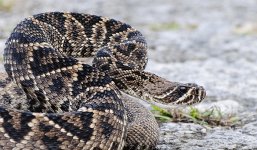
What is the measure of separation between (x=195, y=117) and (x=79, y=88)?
201 centimetres

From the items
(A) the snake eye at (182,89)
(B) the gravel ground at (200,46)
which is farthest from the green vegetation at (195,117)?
(A) the snake eye at (182,89)

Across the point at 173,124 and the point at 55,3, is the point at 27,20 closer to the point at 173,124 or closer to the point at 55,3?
the point at 173,124

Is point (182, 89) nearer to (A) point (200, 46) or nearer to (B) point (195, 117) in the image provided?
(B) point (195, 117)

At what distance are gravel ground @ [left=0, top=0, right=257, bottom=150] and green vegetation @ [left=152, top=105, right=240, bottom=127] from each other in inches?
6.8

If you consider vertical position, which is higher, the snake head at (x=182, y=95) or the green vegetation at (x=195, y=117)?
the snake head at (x=182, y=95)

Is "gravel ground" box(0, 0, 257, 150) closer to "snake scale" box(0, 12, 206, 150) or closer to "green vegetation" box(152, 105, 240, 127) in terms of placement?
"green vegetation" box(152, 105, 240, 127)

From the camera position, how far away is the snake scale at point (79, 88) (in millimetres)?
5426

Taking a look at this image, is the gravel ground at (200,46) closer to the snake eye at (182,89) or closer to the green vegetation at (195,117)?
the green vegetation at (195,117)

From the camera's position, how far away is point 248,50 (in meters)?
11.9

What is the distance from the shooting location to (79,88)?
6.39 m

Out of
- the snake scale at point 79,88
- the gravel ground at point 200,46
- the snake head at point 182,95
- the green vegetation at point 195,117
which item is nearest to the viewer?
the snake scale at point 79,88

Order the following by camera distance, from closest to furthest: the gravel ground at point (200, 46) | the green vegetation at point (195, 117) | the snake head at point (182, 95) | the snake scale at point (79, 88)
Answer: the snake scale at point (79, 88) → the gravel ground at point (200, 46) → the snake head at point (182, 95) → the green vegetation at point (195, 117)

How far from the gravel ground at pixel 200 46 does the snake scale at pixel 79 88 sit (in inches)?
17.6

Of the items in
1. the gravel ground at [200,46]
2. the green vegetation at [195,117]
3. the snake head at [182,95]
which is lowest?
the green vegetation at [195,117]
